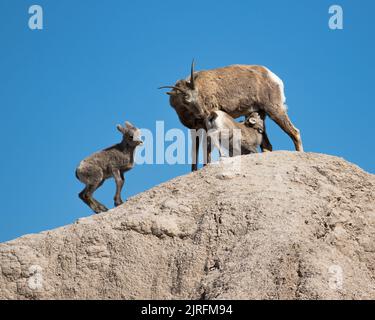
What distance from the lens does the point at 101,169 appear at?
55.4 feet

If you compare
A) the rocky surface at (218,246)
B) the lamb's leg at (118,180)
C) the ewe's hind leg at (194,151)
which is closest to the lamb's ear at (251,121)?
the ewe's hind leg at (194,151)

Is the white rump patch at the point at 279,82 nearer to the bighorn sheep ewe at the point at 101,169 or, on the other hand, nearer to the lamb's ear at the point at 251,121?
the lamb's ear at the point at 251,121

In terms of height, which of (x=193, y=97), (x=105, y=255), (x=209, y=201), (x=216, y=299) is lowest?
(x=216, y=299)

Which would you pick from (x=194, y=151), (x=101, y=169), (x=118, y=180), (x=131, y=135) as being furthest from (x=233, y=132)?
(x=101, y=169)

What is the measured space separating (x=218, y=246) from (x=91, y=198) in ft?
13.4

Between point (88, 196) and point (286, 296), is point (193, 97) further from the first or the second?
point (286, 296)

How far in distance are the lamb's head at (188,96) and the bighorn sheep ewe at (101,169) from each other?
1648mm

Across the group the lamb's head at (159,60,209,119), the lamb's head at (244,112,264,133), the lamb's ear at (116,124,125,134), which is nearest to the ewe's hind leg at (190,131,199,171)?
the lamb's head at (159,60,209,119)

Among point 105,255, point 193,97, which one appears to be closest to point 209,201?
point 105,255

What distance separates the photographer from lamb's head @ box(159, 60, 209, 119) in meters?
18.1

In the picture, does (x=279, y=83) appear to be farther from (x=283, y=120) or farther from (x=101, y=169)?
(x=101, y=169)

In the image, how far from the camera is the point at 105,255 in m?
13.8

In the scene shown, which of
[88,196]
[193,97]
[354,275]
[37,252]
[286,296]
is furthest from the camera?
[193,97]

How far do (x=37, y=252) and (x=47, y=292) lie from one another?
738 millimetres
